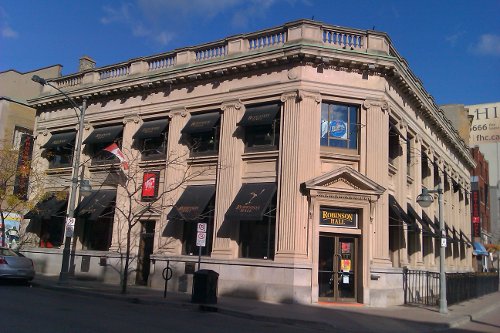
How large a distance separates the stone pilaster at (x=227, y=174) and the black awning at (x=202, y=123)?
0.47 meters

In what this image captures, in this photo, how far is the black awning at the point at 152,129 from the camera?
25.0 metres

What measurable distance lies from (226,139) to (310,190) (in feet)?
16.4

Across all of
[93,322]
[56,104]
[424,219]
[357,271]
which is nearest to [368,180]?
[357,271]

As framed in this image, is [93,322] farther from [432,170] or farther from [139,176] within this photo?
[432,170]

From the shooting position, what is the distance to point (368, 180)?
2045 centimetres

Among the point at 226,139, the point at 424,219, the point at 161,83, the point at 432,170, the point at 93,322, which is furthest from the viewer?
the point at 432,170

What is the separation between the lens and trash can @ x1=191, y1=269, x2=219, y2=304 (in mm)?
17188

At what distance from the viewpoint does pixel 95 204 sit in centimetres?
2633

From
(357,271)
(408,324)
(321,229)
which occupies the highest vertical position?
(321,229)

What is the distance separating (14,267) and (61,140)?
10777mm

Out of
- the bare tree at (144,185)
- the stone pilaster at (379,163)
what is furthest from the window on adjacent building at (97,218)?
the stone pilaster at (379,163)

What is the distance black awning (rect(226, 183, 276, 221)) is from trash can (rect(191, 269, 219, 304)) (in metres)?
3.67

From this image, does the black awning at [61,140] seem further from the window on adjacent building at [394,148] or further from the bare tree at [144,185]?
the window on adjacent building at [394,148]

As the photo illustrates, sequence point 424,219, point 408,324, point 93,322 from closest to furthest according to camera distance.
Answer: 1. point 93,322
2. point 408,324
3. point 424,219
